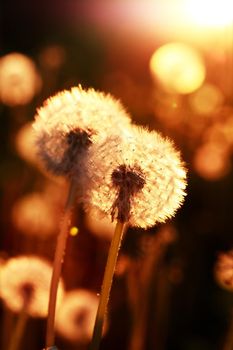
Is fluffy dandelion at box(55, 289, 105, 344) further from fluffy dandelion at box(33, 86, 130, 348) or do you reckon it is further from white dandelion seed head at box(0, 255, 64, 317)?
fluffy dandelion at box(33, 86, 130, 348)

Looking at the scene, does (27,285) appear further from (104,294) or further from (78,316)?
(104,294)

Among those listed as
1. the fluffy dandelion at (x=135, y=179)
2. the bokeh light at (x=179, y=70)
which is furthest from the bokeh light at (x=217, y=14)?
the fluffy dandelion at (x=135, y=179)

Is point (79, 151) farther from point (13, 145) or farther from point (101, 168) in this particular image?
point (13, 145)

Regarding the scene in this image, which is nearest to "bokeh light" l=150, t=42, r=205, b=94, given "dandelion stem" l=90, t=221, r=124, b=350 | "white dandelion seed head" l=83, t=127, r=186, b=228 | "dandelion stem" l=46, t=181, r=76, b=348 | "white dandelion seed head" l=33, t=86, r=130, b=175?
"white dandelion seed head" l=33, t=86, r=130, b=175

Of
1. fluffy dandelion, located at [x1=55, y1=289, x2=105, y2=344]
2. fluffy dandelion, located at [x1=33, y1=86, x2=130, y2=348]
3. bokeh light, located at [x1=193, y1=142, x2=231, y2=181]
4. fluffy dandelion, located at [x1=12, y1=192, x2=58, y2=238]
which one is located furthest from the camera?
bokeh light, located at [x1=193, y1=142, x2=231, y2=181]

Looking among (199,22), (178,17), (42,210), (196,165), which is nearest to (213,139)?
(196,165)

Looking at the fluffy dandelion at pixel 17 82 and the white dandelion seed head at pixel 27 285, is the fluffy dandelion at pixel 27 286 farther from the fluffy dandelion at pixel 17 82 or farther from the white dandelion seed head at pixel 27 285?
the fluffy dandelion at pixel 17 82
